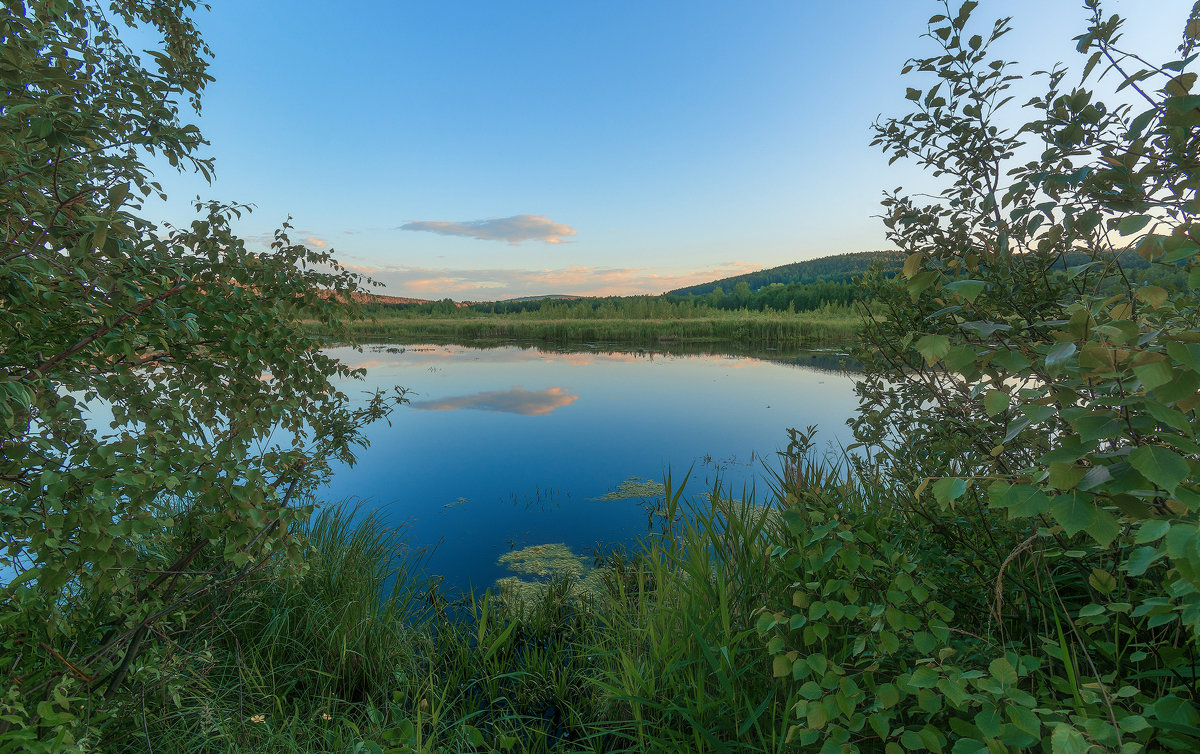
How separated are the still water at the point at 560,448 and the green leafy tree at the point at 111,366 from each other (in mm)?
2395

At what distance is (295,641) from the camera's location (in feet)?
10.3

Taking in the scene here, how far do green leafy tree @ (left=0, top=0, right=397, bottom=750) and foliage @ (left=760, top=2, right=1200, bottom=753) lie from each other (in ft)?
6.79

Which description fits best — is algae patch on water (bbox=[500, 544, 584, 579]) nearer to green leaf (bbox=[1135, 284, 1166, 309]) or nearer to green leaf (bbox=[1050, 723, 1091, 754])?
green leaf (bbox=[1050, 723, 1091, 754])

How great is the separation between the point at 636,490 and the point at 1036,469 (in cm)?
624

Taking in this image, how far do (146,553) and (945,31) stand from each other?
17.4 feet

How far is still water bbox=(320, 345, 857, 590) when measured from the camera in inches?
234

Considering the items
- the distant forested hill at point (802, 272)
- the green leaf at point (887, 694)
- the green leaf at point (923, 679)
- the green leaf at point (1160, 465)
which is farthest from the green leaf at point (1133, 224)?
the distant forested hill at point (802, 272)

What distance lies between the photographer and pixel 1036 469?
3.28 feet

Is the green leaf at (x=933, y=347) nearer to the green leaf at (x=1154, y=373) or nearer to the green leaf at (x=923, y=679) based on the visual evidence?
the green leaf at (x=1154, y=373)

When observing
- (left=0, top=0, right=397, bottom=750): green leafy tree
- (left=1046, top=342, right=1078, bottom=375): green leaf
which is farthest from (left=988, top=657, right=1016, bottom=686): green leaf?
(left=0, top=0, right=397, bottom=750): green leafy tree

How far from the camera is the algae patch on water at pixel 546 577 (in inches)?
166

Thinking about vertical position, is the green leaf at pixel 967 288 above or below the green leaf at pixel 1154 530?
above

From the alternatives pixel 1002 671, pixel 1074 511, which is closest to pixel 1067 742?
pixel 1002 671

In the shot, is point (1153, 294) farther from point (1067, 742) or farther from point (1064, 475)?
point (1067, 742)
